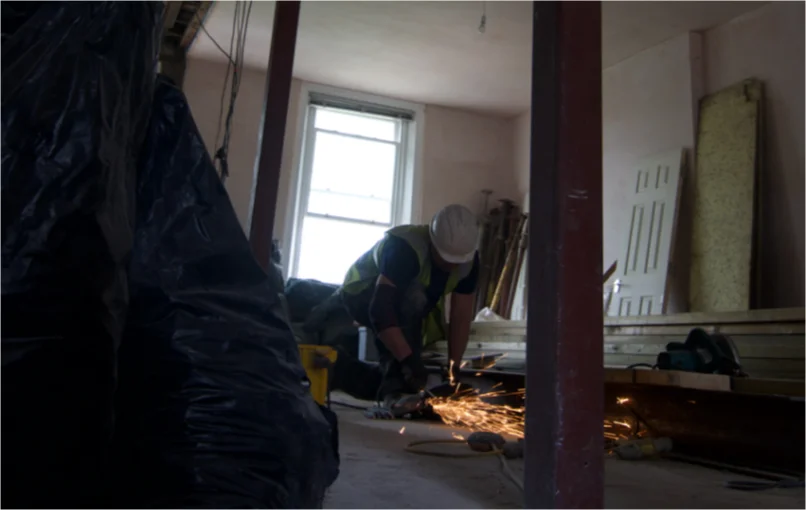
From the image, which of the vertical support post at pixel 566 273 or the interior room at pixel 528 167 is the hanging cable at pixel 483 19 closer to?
the interior room at pixel 528 167

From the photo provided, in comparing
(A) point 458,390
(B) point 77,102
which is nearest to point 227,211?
(B) point 77,102

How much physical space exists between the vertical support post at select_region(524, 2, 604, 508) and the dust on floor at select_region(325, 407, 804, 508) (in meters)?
0.50

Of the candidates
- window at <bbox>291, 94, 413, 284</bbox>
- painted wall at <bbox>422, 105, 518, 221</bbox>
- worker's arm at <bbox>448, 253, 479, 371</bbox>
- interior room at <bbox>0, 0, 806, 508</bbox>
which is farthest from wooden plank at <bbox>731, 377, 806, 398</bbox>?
painted wall at <bbox>422, 105, 518, 221</bbox>

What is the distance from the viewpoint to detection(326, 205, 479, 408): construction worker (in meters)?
3.27

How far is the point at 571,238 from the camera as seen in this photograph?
109 centimetres

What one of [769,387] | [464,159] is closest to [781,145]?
[769,387]

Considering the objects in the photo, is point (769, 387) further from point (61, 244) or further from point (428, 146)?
point (428, 146)

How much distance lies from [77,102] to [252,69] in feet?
19.3

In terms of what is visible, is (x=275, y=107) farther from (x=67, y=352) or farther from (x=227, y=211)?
(x=67, y=352)

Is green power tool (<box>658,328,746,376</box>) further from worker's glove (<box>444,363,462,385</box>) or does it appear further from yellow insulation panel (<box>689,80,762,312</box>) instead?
yellow insulation panel (<box>689,80,762,312</box>)

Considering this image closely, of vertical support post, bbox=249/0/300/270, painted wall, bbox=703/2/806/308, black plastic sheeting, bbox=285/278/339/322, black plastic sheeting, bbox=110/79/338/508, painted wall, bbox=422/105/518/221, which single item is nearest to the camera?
black plastic sheeting, bbox=110/79/338/508

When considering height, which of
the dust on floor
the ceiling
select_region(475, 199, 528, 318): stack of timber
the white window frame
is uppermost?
the ceiling

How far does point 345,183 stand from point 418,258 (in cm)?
363

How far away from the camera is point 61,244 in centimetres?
83
